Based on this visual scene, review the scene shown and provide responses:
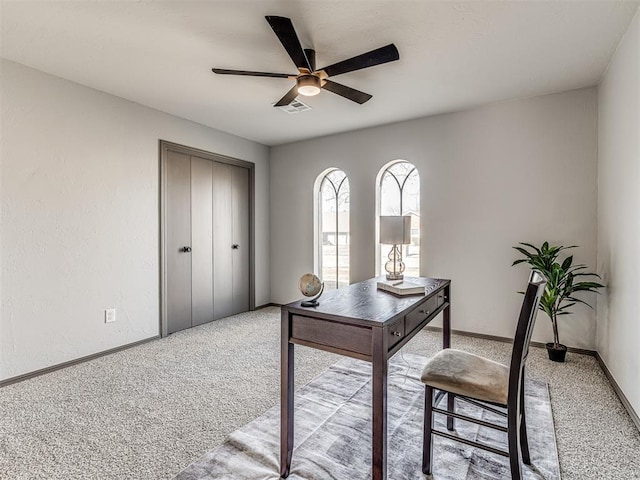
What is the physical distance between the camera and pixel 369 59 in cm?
214

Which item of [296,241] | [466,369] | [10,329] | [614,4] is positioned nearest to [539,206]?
[614,4]

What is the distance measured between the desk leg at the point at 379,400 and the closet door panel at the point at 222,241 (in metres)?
3.44

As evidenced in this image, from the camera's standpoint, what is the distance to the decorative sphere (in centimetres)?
168

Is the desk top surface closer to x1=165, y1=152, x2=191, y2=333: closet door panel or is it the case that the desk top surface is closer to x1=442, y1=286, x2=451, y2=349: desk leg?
x1=442, y1=286, x2=451, y2=349: desk leg

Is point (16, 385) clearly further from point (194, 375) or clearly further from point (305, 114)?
point (305, 114)

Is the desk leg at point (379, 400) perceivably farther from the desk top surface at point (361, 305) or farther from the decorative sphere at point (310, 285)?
the decorative sphere at point (310, 285)

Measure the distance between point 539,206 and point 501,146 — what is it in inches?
28.1

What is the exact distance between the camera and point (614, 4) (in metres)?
1.99

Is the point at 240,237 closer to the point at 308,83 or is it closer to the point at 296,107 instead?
the point at 296,107

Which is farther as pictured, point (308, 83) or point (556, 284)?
point (556, 284)

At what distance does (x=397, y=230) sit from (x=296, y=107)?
78.5 inches

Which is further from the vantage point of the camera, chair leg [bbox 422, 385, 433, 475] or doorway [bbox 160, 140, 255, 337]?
doorway [bbox 160, 140, 255, 337]

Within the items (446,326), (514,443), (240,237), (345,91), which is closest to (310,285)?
(514,443)

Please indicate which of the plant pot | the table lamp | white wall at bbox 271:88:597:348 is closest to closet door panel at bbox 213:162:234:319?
white wall at bbox 271:88:597:348
